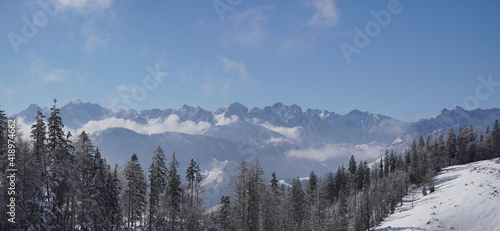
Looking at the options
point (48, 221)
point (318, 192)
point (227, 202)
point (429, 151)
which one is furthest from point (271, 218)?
point (429, 151)

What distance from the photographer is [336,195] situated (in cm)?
12525

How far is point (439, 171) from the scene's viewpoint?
4535 inches

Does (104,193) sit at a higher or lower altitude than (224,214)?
higher

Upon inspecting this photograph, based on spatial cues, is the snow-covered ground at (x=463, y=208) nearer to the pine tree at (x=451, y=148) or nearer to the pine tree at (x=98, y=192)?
the pine tree at (x=451, y=148)

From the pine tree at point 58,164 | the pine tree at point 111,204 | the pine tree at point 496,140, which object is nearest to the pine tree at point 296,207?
the pine tree at point 111,204

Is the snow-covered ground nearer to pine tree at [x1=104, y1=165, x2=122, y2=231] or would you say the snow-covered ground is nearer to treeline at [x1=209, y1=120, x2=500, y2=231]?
treeline at [x1=209, y1=120, x2=500, y2=231]

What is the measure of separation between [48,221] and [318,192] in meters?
50.7

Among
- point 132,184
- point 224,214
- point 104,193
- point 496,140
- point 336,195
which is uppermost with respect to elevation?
point 496,140

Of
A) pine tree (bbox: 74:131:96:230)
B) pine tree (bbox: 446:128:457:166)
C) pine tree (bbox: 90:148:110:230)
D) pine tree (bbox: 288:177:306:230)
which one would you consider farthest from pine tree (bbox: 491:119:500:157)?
pine tree (bbox: 74:131:96:230)

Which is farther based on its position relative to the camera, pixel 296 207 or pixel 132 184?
pixel 296 207

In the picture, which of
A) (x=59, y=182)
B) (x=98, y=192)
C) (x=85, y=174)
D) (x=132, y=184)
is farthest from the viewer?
(x=132, y=184)

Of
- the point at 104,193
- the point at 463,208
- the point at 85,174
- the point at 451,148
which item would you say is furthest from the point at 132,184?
the point at 451,148

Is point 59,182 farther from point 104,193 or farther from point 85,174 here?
point 104,193

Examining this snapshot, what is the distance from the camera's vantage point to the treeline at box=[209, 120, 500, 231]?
151 ft
